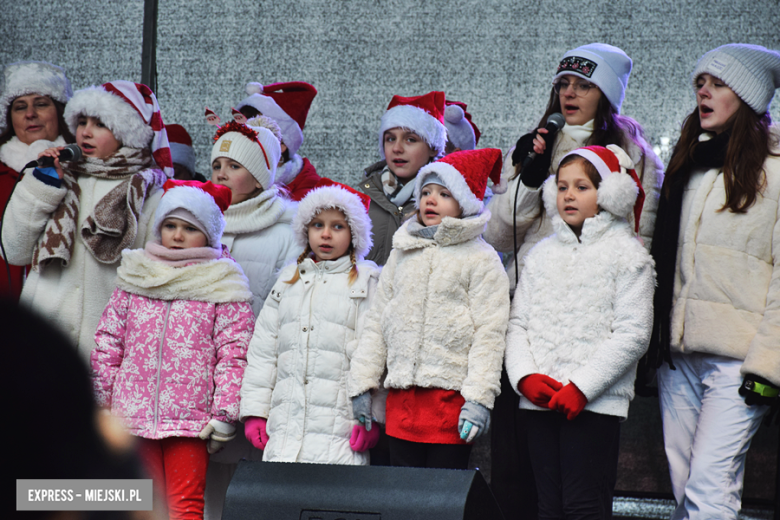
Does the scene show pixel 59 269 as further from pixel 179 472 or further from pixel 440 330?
pixel 440 330

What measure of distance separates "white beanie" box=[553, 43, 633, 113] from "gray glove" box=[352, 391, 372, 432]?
1236 mm

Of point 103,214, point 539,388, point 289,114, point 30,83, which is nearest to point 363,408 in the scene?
point 539,388

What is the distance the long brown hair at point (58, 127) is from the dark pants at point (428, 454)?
1872 millimetres

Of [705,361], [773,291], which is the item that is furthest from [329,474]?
[773,291]

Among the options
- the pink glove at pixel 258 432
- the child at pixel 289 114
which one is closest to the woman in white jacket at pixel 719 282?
the pink glove at pixel 258 432

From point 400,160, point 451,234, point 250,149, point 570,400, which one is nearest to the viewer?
point 570,400

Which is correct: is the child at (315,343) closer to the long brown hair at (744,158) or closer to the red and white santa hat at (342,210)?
the red and white santa hat at (342,210)

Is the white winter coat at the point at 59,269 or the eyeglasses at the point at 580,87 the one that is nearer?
the eyeglasses at the point at 580,87

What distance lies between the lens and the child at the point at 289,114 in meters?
3.45

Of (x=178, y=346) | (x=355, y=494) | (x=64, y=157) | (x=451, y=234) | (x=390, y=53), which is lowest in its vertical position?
(x=355, y=494)

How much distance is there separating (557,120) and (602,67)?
279mm

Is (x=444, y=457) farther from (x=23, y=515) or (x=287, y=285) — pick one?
(x=23, y=515)

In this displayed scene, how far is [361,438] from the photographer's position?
2338 millimetres

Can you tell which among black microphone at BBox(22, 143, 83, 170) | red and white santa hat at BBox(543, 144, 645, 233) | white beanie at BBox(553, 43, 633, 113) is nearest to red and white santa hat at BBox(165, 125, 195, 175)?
black microphone at BBox(22, 143, 83, 170)
